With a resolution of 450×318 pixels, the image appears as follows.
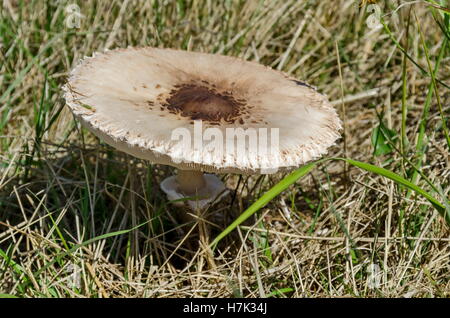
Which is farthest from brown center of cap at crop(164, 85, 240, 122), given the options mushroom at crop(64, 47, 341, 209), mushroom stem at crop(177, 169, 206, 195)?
mushroom stem at crop(177, 169, 206, 195)

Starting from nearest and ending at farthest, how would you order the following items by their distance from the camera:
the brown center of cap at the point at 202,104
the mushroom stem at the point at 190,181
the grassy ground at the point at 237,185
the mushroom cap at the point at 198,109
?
the mushroom cap at the point at 198,109, the brown center of cap at the point at 202,104, the grassy ground at the point at 237,185, the mushroom stem at the point at 190,181

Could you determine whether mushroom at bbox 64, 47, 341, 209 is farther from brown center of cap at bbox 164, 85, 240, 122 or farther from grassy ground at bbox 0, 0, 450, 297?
grassy ground at bbox 0, 0, 450, 297

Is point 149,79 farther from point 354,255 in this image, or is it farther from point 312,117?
point 354,255

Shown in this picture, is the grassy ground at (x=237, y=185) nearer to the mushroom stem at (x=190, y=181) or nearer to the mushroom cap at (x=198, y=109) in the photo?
the mushroom stem at (x=190, y=181)

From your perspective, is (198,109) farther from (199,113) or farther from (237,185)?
(237,185)

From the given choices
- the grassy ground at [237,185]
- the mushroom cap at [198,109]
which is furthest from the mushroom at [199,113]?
the grassy ground at [237,185]

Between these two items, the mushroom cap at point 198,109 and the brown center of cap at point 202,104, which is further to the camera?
the brown center of cap at point 202,104

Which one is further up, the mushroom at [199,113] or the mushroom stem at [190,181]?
the mushroom at [199,113]

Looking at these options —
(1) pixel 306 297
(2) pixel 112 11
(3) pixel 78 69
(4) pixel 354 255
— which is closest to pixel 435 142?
(4) pixel 354 255
